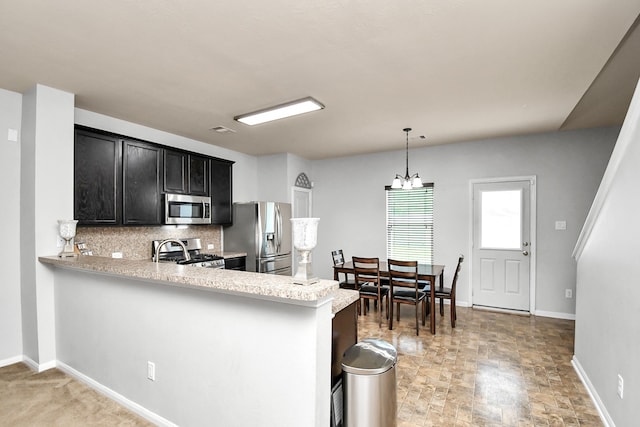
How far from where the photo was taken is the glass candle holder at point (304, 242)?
5.25 ft

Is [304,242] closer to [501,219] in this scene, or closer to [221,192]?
[221,192]

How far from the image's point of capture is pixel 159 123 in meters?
4.08

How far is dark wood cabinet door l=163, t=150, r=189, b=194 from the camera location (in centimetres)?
417

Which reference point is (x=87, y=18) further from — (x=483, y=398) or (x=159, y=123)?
(x=483, y=398)

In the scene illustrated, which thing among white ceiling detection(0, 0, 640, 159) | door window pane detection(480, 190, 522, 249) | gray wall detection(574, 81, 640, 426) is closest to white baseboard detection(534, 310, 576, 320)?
door window pane detection(480, 190, 522, 249)

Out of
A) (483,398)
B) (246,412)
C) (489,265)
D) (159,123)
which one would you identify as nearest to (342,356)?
(246,412)

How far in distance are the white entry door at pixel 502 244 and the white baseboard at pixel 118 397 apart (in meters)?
4.70

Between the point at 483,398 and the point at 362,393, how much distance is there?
1.41m

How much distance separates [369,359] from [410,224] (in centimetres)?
411

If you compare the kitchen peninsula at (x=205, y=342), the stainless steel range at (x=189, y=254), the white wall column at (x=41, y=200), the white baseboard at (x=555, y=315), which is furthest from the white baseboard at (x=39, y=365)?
the white baseboard at (x=555, y=315)

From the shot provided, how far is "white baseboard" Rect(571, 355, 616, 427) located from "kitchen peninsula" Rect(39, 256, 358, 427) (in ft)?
6.24

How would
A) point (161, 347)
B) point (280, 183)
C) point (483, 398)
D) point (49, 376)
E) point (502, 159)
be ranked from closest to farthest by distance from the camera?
point (161, 347)
point (483, 398)
point (49, 376)
point (502, 159)
point (280, 183)

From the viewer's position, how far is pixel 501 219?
4973 mm

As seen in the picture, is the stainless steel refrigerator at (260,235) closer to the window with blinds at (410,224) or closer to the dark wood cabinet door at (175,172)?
the dark wood cabinet door at (175,172)
